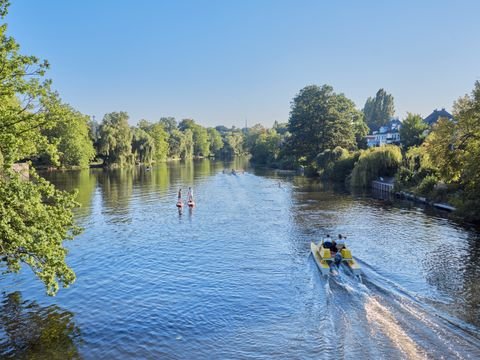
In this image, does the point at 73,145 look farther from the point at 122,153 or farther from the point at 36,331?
the point at 36,331

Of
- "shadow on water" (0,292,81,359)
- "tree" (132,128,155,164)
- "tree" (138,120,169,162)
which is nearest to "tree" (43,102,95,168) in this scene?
"tree" (132,128,155,164)

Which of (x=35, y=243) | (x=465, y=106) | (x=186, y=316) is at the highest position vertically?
(x=465, y=106)

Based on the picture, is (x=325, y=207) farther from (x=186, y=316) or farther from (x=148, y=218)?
(x=186, y=316)

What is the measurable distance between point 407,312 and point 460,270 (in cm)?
746

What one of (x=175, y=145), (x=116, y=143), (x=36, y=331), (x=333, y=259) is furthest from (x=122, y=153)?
(x=36, y=331)

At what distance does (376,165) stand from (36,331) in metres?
54.0

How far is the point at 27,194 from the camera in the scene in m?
13.7

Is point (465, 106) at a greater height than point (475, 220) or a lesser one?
greater

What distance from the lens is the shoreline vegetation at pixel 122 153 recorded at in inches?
542

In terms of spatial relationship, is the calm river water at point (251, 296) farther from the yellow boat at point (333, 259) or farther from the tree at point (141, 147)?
the tree at point (141, 147)

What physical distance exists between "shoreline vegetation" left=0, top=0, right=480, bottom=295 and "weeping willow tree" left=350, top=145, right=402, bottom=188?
146 millimetres

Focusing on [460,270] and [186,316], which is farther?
[460,270]

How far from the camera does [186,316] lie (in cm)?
1728

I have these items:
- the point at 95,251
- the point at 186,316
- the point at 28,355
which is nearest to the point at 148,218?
the point at 95,251
